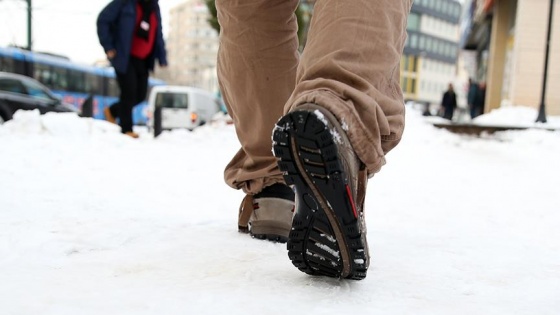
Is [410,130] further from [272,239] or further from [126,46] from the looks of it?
[272,239]

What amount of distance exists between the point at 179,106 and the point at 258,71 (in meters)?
18.3

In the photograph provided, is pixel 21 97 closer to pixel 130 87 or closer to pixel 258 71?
pixel 130 87

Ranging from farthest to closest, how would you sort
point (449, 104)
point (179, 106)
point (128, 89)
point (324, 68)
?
point (449, 104), point (179, 106), point (128, 89), point (324, 68)

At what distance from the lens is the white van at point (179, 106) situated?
Answer: 18.0 metres

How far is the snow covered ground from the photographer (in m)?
1.00

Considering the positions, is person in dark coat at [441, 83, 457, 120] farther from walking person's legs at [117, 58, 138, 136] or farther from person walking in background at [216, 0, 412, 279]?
person walking in background at [216, 0, 412, 279]

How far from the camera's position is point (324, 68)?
3.54 feet

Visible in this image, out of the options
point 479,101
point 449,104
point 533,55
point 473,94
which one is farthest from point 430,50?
point 533,55

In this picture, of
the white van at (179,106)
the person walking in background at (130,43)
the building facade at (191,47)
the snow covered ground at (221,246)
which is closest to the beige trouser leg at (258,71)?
the snow covered ground at (221,246)

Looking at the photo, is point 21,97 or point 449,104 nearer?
point 21,97

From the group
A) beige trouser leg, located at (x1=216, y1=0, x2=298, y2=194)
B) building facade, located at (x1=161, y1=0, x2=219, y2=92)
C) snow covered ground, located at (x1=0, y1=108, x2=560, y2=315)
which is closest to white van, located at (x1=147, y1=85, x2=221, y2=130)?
snow covered ground, located at (x1=0, y1=108, x2=560, y2=315)

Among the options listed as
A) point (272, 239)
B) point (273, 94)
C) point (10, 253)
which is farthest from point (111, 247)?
point (273, 94)

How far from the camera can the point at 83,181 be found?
257 centimetres

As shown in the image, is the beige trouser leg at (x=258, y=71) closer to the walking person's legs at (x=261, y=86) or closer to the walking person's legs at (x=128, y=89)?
the walking person's legs at (x=261, y=86)
